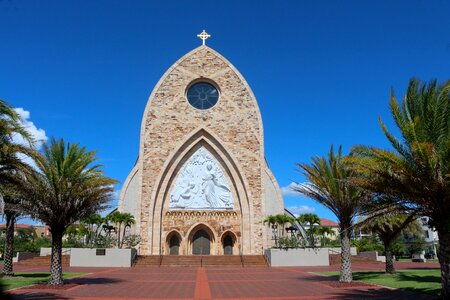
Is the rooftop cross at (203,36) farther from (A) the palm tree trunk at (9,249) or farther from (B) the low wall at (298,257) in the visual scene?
(A) the palm tree trunk at (9,249)

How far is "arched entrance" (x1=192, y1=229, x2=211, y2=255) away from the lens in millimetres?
35969

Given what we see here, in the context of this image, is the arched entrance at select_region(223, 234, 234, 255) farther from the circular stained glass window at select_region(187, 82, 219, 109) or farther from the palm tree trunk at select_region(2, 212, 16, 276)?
the palm tree trunk at select_region(2, 212, 16, 276)

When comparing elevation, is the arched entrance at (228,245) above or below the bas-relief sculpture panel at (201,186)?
below

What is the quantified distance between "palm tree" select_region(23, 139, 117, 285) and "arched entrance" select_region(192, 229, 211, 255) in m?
18.9

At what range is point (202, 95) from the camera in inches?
1535

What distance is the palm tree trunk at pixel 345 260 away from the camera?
17078mm

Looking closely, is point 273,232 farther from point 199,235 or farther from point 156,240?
point 156,240

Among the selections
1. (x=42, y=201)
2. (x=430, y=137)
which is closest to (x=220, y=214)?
(x=42, y=201)

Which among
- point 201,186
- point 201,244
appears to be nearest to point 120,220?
point 201,244

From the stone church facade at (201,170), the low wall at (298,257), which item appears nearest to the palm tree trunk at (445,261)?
the low wall at (298,257)

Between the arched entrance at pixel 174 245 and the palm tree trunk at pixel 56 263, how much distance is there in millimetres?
19404

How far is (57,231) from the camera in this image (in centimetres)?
1728

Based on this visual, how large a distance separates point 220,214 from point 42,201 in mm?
21367

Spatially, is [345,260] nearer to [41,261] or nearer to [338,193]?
[338,193]
